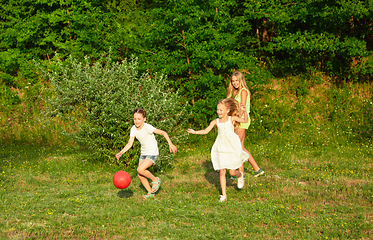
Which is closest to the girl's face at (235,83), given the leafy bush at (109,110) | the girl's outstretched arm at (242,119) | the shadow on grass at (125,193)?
the girl's outstretched arm at (242,119)

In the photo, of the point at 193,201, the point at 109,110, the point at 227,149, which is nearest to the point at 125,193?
the point at 193,201

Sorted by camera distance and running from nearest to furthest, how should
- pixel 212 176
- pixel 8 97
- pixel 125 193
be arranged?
1. pixel 125 193
2. pixel 212 176
3. pixel 8 97

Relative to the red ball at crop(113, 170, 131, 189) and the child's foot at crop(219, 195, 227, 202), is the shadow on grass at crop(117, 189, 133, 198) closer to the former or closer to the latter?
the red ball at crop(113, 170, 131, 189)

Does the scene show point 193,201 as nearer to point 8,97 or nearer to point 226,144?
point 226,144

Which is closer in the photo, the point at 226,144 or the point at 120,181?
the point at 120,181

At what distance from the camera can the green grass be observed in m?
5.52

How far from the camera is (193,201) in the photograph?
692 cm

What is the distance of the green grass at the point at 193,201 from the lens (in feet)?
18.1

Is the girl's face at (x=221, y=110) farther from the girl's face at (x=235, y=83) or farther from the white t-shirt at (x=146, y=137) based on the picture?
the white t-shirt at (x=146, y=137)

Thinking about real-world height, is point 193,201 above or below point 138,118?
below

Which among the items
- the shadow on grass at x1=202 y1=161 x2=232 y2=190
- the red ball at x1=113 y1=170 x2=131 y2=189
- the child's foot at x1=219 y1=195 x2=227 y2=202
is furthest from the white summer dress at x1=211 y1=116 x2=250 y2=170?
the red ball at x1=113 y1=170 x2=131 y2=189

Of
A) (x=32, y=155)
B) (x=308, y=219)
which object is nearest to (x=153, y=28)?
(x=32, y=155)

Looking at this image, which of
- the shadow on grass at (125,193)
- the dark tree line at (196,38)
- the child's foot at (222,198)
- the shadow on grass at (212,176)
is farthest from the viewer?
the dark tree line at (196,38)

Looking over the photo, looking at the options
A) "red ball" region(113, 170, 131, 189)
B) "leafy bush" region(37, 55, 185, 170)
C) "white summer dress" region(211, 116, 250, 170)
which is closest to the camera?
"red ball" region(113, 170, 131, 189)
